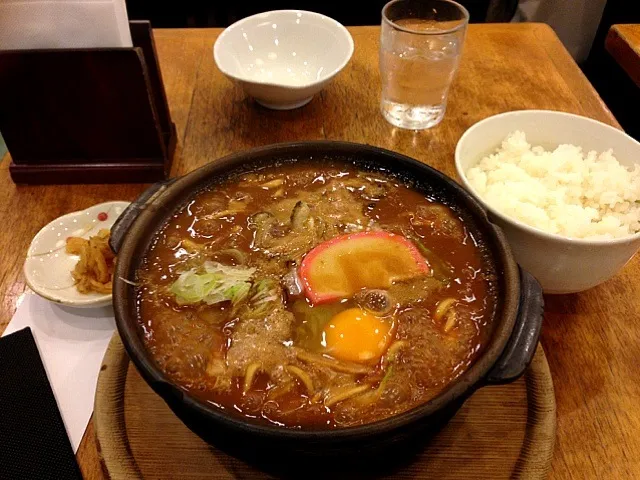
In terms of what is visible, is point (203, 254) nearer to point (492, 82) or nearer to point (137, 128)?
point (137, 128)

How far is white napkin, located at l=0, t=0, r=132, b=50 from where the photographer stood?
169 centimetres

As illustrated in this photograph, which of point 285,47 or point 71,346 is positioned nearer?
point 71,346

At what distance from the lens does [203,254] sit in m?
1.33

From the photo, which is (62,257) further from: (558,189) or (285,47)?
(558,189)

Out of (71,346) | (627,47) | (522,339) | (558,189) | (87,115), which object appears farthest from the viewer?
(627,47)

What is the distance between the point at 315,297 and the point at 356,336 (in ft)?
0.43

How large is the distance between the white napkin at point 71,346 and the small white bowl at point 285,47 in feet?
3.84

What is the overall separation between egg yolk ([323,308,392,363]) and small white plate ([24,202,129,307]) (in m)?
0.73

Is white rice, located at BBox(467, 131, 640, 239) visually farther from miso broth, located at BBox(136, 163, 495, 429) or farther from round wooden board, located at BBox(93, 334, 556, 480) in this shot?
round wooden board, located at BBox(93, 334, 556, 480)

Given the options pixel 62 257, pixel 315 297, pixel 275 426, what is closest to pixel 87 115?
pixel 62 257

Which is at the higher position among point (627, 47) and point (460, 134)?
point (627, 47)

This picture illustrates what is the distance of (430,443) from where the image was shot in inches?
49.6

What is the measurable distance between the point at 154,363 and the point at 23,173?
1322mm

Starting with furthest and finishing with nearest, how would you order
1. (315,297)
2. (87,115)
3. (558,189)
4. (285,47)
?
(285,47)
(87,115)
(558,189)
(315,297)
